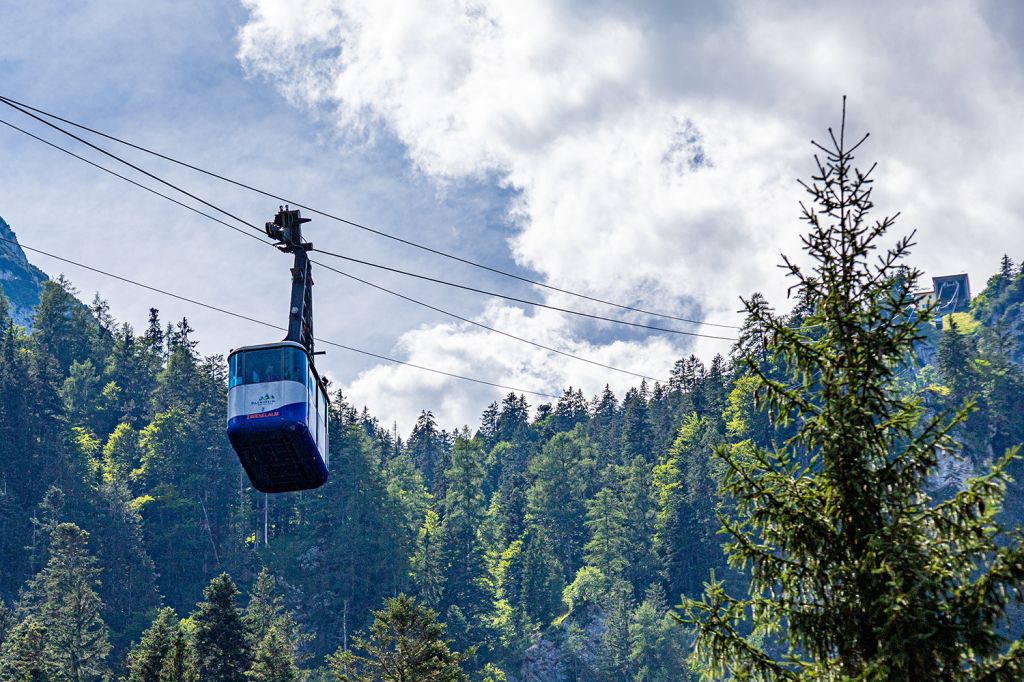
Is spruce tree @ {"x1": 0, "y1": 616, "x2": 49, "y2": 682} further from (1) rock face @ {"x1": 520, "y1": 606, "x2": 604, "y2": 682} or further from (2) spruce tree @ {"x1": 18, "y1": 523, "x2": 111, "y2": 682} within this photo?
(1) rock face @ {"x1": 520, "y1": 606, "x2": 604, "y2": 682}

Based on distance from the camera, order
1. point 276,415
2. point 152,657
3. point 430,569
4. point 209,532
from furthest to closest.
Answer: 1. point 209,532
2. point 430,569
3. point 152,657
4. point 276,415

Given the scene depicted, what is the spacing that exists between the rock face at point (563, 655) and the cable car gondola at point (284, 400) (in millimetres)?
74709

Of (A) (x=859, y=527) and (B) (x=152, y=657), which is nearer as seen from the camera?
(A) (x=859, y=527)

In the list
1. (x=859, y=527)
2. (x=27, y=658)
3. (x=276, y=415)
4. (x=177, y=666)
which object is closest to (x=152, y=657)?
(x=177, y=666)

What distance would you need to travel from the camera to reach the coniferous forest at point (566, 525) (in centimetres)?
1196

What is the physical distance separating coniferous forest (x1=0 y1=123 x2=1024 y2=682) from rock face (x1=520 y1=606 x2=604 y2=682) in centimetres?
28

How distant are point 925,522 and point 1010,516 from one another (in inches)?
4697

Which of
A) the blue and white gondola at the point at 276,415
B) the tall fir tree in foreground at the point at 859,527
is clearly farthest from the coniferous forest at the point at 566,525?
the blue and white gondola at the point at 276,415

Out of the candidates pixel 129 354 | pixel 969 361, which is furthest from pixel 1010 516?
pixel 129 354

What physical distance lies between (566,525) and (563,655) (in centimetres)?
2987

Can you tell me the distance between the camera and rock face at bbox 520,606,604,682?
97.5 meters

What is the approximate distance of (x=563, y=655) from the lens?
328ft

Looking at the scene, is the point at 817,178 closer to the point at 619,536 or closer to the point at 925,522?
the point at 925,522

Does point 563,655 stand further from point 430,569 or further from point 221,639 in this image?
point 221,639
